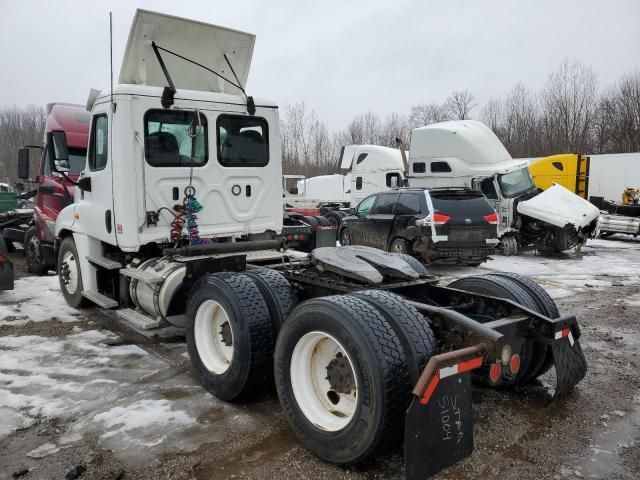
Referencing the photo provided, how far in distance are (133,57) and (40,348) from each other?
10.9ft

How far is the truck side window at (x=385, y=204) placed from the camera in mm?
11703

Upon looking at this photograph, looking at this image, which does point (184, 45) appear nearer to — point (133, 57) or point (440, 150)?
point (133, 57)

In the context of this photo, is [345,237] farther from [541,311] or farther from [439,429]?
[439,429]

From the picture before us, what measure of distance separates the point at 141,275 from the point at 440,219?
6.64 m

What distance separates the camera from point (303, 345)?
3484 millimetres

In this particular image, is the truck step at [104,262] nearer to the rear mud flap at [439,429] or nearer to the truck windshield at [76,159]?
the truck windshield at [76,159]

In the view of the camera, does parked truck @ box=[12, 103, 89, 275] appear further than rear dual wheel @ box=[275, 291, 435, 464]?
Yes

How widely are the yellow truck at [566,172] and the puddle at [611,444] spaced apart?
14538 millimetres

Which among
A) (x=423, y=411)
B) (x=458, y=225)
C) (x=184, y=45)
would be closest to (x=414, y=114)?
(x=458, y=225)

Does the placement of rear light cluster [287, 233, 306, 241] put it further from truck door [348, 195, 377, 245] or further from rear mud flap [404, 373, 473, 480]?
truck door [348, 195, 377, 245]

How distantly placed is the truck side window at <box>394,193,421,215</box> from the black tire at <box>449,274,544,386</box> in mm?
6478

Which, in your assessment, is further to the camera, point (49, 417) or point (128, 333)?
point (128, 333)

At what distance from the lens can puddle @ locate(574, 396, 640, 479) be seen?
319 centimetres

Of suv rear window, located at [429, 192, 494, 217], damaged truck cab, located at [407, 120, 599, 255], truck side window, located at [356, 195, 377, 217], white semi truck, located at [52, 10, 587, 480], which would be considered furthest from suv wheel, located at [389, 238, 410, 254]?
white semi truck, located at [52, 10, 587, 480]
